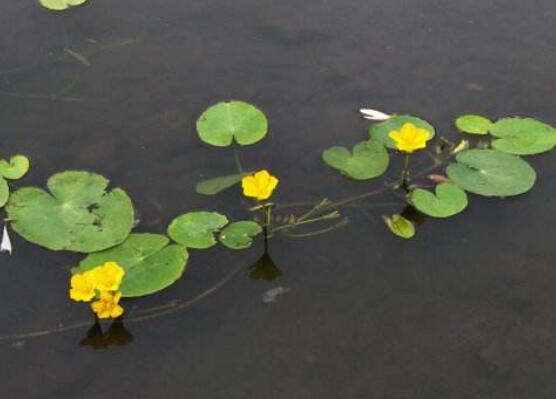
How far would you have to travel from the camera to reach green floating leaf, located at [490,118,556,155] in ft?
7.30

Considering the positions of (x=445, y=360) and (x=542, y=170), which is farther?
(x=542, y=170)

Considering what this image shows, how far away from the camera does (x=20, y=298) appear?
1.89 metres

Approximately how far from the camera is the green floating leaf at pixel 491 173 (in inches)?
83.5

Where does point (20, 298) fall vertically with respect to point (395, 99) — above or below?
below

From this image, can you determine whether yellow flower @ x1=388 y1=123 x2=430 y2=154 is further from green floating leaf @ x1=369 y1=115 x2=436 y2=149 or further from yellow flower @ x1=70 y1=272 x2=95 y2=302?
yellow flower @ x1=70 y1=272 x2=95 y2=302

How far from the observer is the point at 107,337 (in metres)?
1.82

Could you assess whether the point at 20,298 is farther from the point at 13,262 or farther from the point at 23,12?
the point at 23,12

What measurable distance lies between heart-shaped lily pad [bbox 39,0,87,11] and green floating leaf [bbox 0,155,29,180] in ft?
2.34

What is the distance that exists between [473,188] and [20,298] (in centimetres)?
115

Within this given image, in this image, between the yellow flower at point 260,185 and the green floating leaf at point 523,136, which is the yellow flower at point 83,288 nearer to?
the yellow flower at point 260,185

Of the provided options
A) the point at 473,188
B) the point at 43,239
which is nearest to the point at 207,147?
the point at 43,239

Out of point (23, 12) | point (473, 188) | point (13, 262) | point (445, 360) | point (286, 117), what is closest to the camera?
point (445, 360)

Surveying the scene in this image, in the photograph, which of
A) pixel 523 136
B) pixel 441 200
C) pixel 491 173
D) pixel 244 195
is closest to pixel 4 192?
pixel 244 195

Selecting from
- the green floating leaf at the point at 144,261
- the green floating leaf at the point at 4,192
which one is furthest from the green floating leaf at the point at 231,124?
the green floating leaf at the point at 4,192
